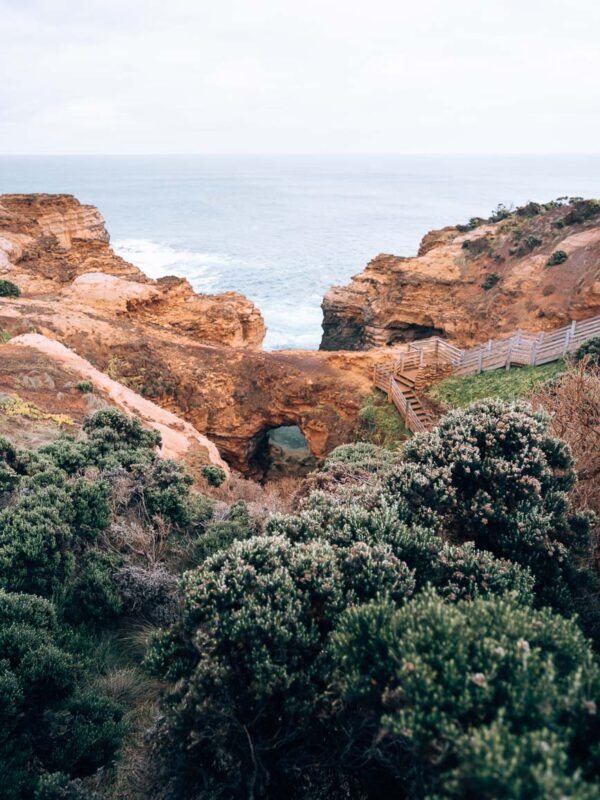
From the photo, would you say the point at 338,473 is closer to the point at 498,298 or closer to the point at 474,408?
the point at 474,408

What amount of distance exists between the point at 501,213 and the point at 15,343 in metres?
40.8

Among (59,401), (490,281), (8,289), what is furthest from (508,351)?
(8,289)

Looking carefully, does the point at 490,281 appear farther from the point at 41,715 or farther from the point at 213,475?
the point at 41,715

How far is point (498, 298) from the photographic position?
3456 centimetres

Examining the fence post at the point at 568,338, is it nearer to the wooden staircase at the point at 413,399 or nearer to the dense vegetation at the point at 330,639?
the wooden staircase at the point at 413,399

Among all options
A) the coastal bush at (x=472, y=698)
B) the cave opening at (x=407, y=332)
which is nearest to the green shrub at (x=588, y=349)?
the cave opening at (x=407, y=332)

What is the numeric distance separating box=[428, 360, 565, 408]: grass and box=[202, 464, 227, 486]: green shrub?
37.0ft

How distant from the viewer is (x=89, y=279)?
34.2 metres

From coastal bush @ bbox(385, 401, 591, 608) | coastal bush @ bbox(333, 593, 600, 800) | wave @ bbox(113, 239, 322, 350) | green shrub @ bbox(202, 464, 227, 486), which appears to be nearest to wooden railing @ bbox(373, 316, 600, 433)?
green shrub @ bbox(202, 464, 227, 486)

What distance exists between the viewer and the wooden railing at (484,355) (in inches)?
891

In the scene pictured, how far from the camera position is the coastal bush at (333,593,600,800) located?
3.29m

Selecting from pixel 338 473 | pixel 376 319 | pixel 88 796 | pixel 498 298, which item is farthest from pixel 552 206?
pixel 88 796

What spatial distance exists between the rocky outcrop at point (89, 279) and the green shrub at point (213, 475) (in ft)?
61.4

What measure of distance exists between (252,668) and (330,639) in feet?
2.71
